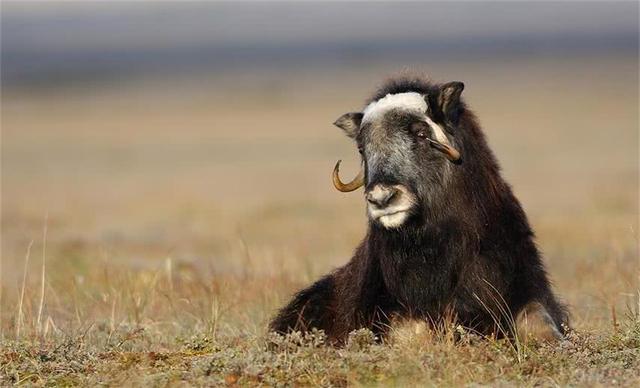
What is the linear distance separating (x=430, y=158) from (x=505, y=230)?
2.28 feet

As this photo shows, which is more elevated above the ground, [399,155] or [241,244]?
[399,155]

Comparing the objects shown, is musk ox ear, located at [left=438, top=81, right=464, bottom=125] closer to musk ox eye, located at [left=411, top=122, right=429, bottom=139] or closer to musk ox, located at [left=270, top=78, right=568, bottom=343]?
musk ox, located at [left=270, top=78, right=568, bottom=343]

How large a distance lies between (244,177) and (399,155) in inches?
889

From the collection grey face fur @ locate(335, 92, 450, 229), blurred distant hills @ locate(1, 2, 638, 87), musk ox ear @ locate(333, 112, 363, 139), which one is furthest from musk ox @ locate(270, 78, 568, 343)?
blurred distant hills @ locate(1, 2, 638, 87)

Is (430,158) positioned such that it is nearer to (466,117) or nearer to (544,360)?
(466,117)

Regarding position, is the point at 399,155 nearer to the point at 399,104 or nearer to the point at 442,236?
the point at 399,104

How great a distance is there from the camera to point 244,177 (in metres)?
30.7

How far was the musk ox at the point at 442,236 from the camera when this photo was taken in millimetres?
8234

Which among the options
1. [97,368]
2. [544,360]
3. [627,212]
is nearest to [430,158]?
[544,360]

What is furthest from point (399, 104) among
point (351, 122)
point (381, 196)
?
point (381, 196)

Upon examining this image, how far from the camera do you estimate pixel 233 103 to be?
63469 mm

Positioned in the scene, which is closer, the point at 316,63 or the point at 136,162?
the point at 136,162

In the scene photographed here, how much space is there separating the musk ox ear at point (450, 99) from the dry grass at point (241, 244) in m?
1.45

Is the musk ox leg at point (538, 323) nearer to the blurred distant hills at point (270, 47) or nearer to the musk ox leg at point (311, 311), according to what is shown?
the musk ox leg at point (311, 311)
